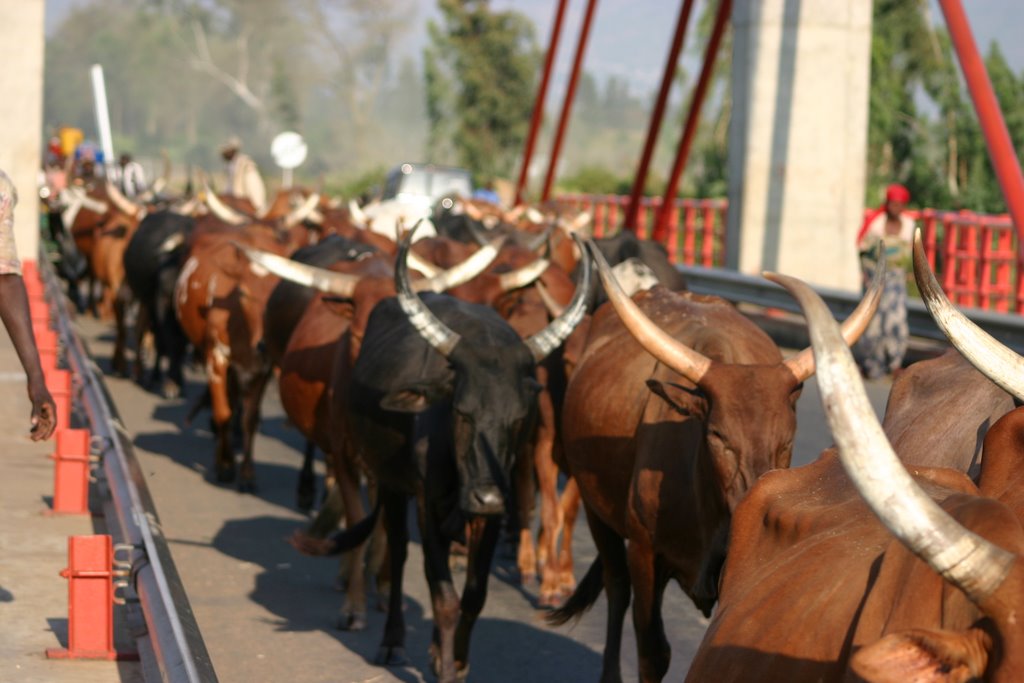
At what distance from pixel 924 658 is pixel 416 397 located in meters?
4.48

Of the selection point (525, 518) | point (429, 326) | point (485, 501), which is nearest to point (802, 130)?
point (525, 518)

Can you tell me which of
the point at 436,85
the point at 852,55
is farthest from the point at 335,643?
the point at 436,85

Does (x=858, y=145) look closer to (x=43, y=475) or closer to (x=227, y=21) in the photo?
(x=43, y=475)

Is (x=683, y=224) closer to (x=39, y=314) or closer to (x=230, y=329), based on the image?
(x=39, y=314)

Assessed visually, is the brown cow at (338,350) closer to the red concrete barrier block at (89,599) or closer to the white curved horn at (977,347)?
the red concrete barrier block at (89,599)

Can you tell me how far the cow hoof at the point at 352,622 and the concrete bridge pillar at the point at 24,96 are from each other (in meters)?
14.6

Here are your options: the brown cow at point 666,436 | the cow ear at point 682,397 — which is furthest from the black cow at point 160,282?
the cow ear at point 682,397

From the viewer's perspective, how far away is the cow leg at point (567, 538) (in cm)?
881

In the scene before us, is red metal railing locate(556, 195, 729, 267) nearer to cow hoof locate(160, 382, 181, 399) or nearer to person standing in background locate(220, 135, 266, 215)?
person standing in background locate(220, 135, 266, 215)

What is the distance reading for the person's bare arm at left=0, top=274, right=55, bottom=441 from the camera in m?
6.23

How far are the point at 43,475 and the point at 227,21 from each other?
15837 cm

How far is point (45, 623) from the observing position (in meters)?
6.82

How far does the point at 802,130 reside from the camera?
61.0 ft

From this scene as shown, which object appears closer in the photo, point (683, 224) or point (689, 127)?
point (689, 127)
